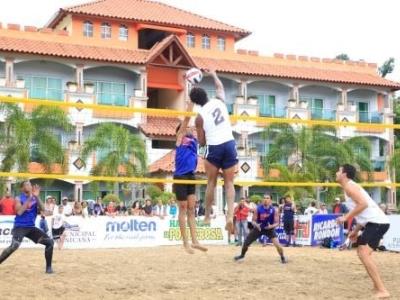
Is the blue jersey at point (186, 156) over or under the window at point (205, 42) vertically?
under

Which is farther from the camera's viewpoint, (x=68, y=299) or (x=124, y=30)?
(x=124, y=30)

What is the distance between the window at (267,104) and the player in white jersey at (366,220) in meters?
31.8

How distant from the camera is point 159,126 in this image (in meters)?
36.9

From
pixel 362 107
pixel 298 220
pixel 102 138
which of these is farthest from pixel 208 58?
pixel 298 220

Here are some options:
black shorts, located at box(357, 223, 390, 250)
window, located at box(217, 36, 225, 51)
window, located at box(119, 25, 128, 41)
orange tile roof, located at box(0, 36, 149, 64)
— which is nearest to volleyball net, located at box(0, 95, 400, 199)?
orange tile roof, located at box(0, 36, 149, 64)

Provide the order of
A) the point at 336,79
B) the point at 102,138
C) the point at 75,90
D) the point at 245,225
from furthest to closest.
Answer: the point at 336,79 → the point at 75,90 → the point at 102,138 → the point at 245,225

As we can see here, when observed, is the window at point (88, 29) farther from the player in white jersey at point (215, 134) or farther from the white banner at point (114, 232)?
the player in white jersey at point (215, 134)

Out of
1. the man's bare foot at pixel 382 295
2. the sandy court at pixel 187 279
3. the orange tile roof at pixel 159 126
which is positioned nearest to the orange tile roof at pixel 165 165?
the orange tile roof at pixel 159 126

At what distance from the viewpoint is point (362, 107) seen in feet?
151

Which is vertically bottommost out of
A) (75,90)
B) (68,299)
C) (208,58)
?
(68,299)

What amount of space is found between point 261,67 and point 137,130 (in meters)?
8.95

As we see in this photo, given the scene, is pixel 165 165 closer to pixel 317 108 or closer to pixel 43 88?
pixel 43 88

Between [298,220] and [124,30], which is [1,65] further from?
[298,220]

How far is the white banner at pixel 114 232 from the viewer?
19797 mm
